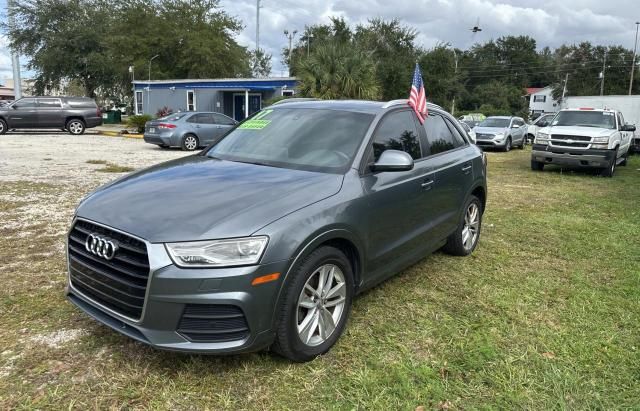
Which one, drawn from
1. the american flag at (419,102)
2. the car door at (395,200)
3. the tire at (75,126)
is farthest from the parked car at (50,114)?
the car door at (395,200)

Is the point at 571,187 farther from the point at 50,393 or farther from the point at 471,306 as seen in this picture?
the point at 50,393

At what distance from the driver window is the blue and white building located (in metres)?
23.0

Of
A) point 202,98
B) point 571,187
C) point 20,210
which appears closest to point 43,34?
point 202,98

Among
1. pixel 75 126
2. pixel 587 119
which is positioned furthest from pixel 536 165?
pixel 75 126

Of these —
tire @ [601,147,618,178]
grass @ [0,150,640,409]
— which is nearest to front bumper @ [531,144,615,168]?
tire @ [601,147,618,178]

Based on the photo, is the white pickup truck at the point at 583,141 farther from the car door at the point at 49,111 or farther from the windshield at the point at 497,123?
the car door at the point at 49,111

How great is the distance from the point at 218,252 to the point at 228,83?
28.3 m

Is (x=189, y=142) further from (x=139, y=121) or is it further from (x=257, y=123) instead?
(x=257, y=123)

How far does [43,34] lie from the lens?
38469 mm

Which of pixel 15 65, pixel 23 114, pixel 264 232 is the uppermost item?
pixel 15 65

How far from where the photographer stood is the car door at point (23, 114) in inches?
838

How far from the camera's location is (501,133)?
19.9 metres

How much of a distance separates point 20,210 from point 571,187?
34.4ft

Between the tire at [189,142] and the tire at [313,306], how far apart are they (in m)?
14.1
